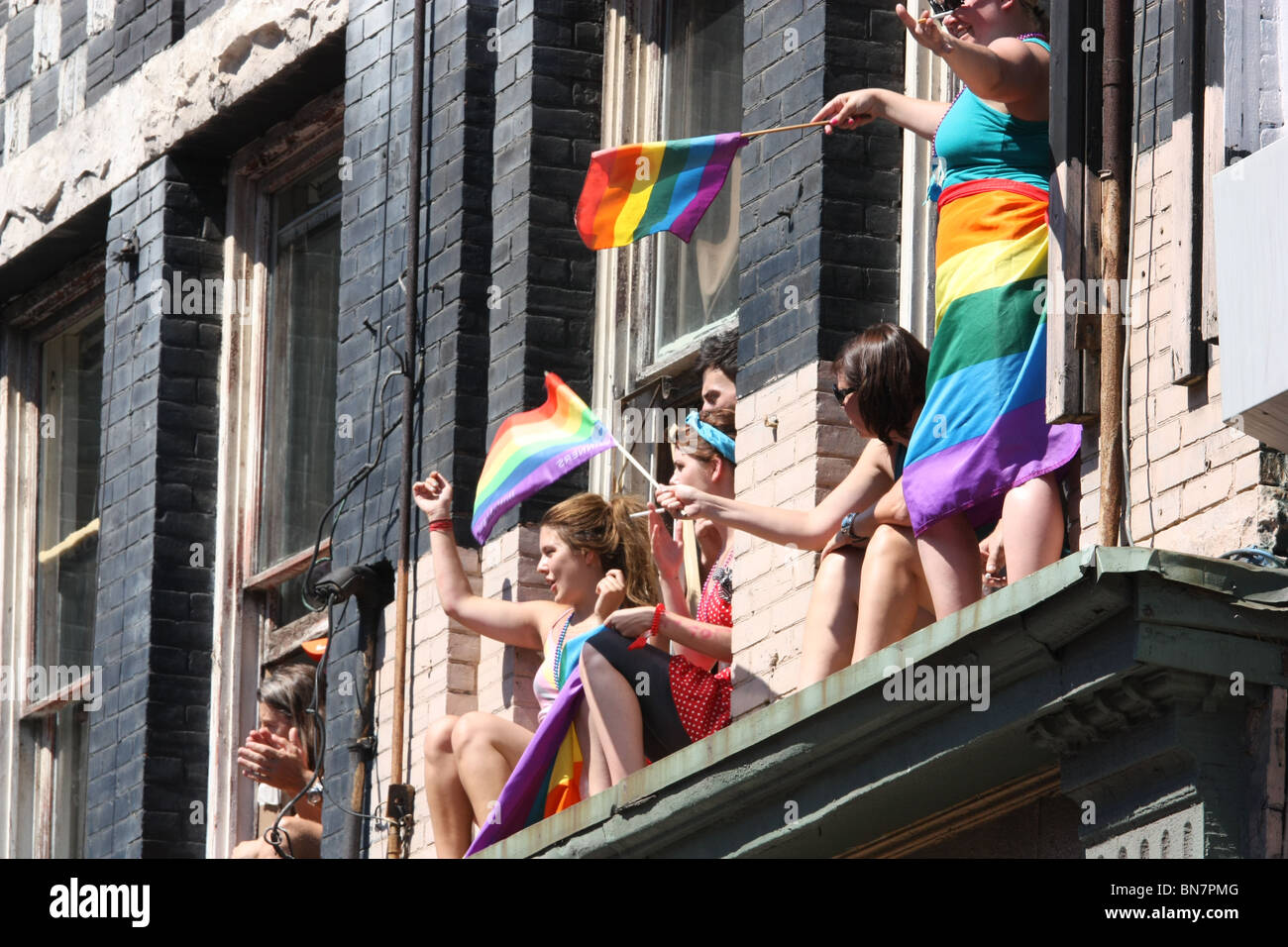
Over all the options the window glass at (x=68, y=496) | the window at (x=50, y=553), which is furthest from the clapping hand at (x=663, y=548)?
the window glass at (x=68, y=496)

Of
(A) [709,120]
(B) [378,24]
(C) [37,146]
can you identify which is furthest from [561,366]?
(C) [37,146]

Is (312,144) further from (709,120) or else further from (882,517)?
(882,517)

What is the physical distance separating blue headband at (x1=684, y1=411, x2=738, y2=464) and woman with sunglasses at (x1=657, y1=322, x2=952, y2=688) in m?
1.24

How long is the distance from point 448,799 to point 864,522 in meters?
2.39

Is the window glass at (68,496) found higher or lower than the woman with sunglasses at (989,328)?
higher

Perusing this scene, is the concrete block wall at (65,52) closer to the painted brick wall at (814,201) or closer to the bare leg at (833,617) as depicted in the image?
the painted brick wall at (814,201)

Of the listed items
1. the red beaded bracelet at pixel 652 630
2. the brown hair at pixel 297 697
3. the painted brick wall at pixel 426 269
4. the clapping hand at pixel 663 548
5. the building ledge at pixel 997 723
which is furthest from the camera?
the brown hair at pixel 297 697

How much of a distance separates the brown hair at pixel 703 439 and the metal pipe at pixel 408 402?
1.57m

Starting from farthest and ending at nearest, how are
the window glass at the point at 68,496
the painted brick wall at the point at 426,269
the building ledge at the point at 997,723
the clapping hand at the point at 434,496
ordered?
the window glass at the point at 68,496 < the painted brick wall at the point at 426,269 < the clapping hand at the point at 434,496 < the building ledge at the point at 997,723

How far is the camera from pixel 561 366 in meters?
12.5

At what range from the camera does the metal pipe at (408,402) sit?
12586 millimetres

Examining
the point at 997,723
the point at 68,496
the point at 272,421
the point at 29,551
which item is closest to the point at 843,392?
the point at 997,723

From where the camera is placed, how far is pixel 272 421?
15219mm

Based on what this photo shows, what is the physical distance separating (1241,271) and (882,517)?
6.42 ft
